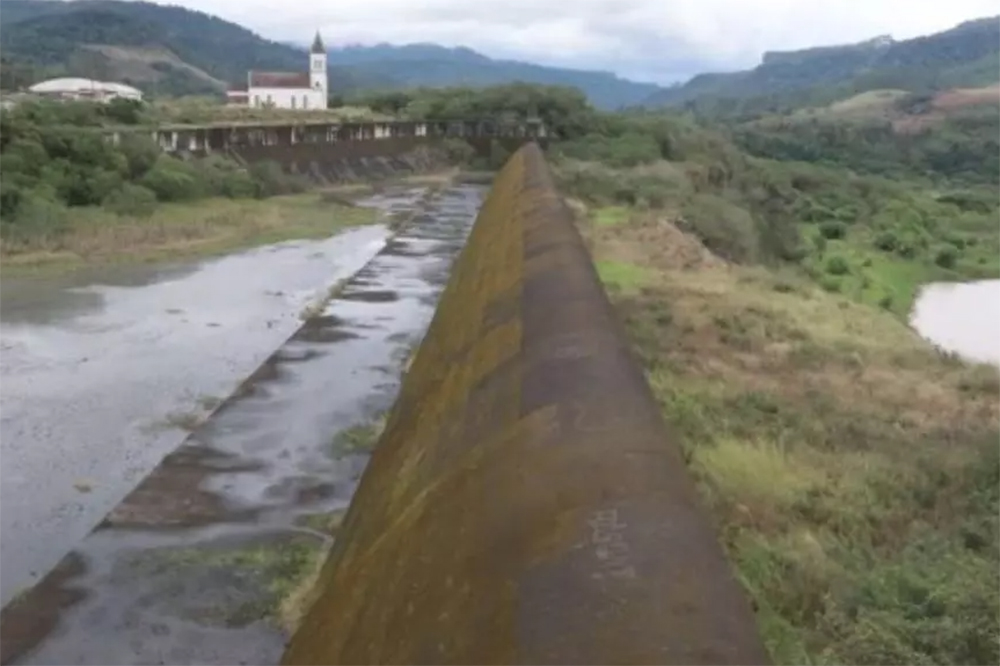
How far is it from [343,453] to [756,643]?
28.5 ft

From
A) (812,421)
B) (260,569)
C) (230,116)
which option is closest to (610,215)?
(812,421)

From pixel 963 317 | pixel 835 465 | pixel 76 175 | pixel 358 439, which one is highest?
pixel 76 175

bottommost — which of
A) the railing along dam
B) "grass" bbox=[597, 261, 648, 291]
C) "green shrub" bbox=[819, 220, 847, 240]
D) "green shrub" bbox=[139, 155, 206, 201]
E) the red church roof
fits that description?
"green shrub" bbox=[819, 220, 847, 240]

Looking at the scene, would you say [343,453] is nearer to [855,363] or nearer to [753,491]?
[753,491]

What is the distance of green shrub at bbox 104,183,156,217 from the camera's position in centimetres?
2817

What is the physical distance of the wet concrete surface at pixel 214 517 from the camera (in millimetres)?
6703

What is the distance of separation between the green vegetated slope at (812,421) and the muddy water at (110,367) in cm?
470

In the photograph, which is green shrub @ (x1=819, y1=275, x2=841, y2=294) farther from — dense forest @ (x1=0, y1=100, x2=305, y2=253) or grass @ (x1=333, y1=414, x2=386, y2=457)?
grass @ (x1=333, y1=414, x2=386, y2=457)

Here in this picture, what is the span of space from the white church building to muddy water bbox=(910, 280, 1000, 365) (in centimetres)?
4834

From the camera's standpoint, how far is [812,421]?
491 inches

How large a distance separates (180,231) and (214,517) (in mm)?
19237

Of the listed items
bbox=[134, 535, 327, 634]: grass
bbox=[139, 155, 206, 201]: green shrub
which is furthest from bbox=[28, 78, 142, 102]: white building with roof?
bbox=[134, 535, 327, 634]: grass

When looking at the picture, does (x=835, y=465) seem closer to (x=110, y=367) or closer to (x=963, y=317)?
(x=110, y=367)

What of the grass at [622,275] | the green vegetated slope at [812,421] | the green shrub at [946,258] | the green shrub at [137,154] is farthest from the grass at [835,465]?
the green shrub at [946,258]
